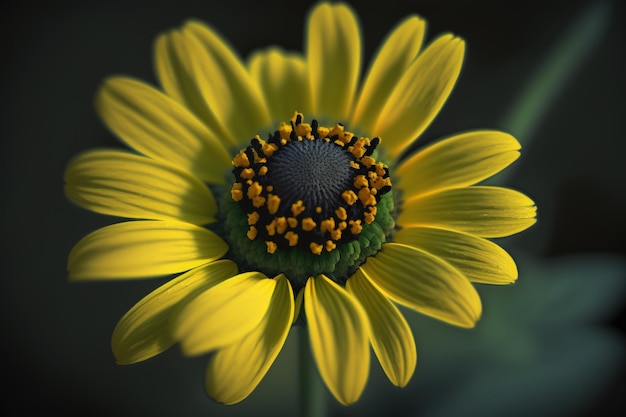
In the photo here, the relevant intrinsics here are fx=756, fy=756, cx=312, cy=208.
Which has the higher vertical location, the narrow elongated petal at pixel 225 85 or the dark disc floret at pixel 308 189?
the narrow elongated petal at pixel 225 85

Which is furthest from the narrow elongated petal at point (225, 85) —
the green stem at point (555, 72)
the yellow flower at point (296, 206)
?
the green stem at point (555, 72)

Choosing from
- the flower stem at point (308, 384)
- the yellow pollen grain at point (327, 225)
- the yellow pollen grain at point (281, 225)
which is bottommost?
the flower stem at point (308, 384)

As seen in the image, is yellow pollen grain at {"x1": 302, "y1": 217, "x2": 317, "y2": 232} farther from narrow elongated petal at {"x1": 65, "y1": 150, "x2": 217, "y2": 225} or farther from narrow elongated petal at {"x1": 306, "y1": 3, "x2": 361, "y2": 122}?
narrow elongated petal at {"x1": 306, "y1": 3, "x2": 361, "y2": 122}

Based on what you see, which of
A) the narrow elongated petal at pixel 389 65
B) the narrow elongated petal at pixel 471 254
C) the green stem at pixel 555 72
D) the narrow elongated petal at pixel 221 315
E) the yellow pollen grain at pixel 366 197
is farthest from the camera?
the green stem at pixel 555 72

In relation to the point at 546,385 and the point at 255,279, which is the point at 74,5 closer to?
the point at 255,279

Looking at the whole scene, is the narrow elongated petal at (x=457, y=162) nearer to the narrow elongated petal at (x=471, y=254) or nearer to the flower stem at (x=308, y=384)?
the narrow elongated petal at (x=471, y=254)

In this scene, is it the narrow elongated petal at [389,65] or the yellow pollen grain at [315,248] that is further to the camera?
the narrow elongated petal at [389,65]

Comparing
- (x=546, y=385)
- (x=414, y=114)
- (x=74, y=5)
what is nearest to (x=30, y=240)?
(x=74, y=5)
